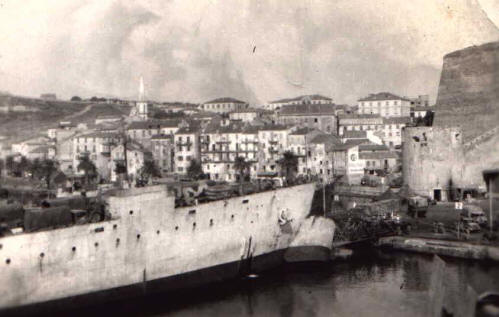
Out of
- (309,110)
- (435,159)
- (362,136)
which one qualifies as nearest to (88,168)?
(309,110)

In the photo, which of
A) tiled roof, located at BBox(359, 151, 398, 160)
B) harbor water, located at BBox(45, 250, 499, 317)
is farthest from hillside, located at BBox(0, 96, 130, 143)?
harbor water, located at BBox(45, 250, 499, 317)

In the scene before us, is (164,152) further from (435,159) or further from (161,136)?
(435,159)

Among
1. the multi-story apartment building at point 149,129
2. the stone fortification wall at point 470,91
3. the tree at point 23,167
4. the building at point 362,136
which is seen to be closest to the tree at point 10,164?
the tree at point 23,167

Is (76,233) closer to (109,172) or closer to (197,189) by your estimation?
(197,189)

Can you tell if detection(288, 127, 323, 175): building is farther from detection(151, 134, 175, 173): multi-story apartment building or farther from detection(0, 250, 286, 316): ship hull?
detection(0, 250, 286, 316): ship hull

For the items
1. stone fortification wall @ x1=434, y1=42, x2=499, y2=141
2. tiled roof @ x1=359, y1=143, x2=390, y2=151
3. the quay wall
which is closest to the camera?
the quay wall
